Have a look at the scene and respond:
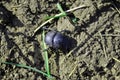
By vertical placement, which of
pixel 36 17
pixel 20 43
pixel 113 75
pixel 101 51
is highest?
pixel 36 17

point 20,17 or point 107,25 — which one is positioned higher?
point 20,17

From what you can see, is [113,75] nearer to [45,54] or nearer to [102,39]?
[102,39]

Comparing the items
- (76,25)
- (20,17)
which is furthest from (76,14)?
(20,17)
